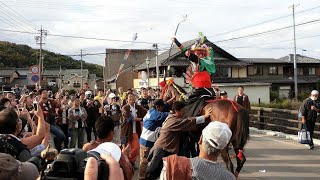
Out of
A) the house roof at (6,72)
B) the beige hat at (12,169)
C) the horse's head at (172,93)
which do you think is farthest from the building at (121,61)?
the beige hat at (12,169)

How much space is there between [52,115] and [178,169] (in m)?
7.00

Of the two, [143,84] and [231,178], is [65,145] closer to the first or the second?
[231,178]

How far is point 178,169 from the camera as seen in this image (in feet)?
8.68

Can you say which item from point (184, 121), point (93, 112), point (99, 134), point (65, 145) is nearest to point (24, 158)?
point (99, 134)

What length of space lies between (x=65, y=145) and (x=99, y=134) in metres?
7.54

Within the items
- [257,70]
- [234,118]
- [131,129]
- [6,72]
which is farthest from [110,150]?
[6,72]

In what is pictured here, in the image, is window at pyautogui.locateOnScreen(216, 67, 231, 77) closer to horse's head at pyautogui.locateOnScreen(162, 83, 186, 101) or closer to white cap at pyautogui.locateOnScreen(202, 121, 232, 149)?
horse's head at pyautogui.locateOnScreen(162, 83, 186, 101)

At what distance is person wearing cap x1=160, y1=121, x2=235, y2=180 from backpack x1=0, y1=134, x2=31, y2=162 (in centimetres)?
134

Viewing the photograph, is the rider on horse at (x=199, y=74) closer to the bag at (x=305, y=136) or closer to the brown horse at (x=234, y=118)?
the brown horse at (x=234, y=118)

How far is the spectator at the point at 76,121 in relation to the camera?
10062 millimetres

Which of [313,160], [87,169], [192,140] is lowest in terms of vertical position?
[313,160]

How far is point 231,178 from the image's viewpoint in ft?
8.79

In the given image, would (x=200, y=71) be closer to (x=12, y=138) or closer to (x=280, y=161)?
(x=280, y=161)

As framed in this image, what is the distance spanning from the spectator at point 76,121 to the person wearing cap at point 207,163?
774 centimetres
